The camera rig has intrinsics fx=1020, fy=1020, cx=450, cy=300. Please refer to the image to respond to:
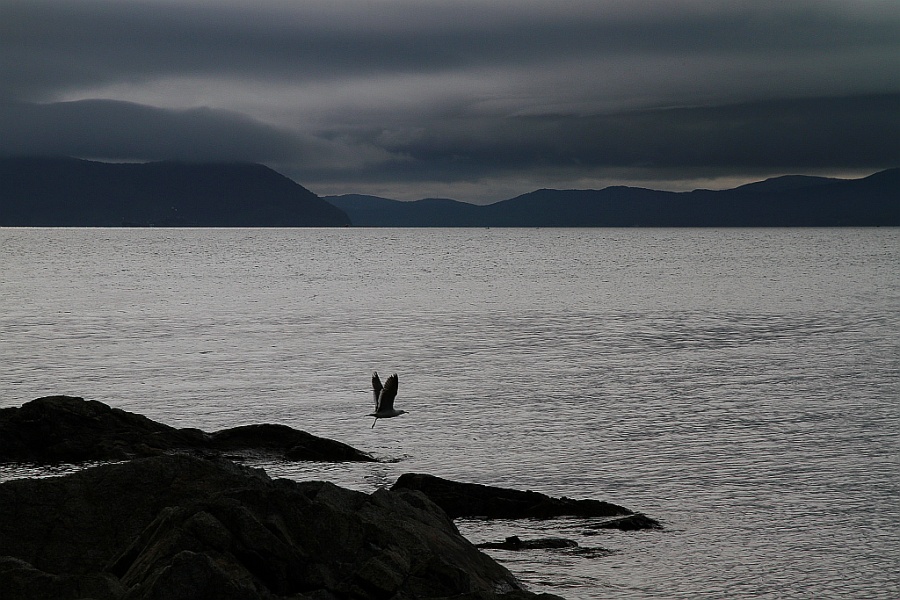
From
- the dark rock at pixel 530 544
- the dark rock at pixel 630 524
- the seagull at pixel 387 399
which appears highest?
the seagull at pixel 387 399

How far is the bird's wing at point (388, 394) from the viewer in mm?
21269

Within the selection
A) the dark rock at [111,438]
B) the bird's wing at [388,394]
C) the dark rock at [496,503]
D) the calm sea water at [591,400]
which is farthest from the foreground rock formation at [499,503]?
the dark rock at [111,438]

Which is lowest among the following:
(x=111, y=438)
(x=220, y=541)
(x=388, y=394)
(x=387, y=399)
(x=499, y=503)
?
(x=499, y=503)

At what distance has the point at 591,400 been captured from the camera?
32750 mm

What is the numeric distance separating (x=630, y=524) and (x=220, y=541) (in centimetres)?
1024

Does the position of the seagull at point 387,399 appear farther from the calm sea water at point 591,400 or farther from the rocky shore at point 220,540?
the rocky shore at point 220,540

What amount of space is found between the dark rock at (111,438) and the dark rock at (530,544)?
7.38m

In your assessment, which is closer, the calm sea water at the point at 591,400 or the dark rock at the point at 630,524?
the calm sea water at the point at 591,400

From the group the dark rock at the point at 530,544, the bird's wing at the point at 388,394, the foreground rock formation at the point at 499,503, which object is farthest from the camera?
the bird's wing at the point at 388,394

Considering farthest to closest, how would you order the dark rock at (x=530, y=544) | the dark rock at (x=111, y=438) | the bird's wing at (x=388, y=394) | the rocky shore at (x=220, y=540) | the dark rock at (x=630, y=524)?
the dark rock at (x=111, y=438) < the bird's wing at (x=388, y=394) < the dark rock at (x=630, y=524) < the dark rock at (x=530, y=544) < the rocky shore at (x=220, y=540)

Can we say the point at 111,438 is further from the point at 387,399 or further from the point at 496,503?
the point at 496,503

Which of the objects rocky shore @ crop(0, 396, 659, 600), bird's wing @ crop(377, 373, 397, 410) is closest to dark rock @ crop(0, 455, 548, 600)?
rocky shore @ crop(0, 396, 659, 600)

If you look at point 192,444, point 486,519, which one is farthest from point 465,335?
point 486,519

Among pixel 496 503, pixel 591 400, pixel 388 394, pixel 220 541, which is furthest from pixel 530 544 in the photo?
pixel 591 400
